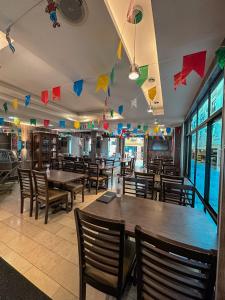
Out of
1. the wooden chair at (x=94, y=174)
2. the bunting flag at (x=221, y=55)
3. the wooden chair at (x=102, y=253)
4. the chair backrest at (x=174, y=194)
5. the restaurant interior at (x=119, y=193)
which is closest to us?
the restaurant interior at (x=119, y=193)

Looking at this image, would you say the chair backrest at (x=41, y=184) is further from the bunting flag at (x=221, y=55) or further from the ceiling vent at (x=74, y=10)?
the bunting flag at (x=221, y=55)

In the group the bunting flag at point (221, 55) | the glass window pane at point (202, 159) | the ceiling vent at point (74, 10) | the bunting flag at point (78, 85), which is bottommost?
the glass window pane at point (202, 159)

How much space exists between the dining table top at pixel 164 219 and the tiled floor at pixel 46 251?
2.53 ft

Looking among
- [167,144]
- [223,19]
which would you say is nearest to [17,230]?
[223,19]

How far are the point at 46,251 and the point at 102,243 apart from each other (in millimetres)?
1421

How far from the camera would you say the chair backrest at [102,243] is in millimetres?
957

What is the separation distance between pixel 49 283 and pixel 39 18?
8.75 feet

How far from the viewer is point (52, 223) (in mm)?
2633

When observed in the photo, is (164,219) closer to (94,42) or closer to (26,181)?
(94,42)

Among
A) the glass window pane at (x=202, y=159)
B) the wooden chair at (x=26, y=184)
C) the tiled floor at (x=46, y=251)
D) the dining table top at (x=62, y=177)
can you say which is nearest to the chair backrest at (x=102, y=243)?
the tiled floor at (x=46, y=251)

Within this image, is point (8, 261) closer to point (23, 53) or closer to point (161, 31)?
point (23, 53)

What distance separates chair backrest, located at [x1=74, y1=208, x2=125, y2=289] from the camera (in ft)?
3.14

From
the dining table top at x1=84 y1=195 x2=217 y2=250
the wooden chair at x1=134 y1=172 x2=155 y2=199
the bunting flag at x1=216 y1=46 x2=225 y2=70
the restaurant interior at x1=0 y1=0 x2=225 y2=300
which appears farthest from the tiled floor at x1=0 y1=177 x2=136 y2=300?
the bunting flag at x1=216 y1=46 x2=225 y2=70

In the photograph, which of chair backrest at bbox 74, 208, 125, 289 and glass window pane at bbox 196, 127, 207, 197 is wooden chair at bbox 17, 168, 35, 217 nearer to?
chair backrest at bbox 74, 208, 125, 289
